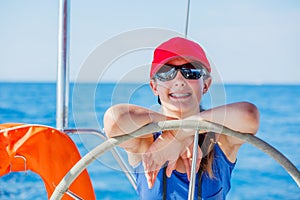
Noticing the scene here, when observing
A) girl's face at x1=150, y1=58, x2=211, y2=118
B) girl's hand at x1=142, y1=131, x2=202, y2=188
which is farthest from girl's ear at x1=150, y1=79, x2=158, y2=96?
girl's hand at x1=142, y1=131, x2=202, y2=188

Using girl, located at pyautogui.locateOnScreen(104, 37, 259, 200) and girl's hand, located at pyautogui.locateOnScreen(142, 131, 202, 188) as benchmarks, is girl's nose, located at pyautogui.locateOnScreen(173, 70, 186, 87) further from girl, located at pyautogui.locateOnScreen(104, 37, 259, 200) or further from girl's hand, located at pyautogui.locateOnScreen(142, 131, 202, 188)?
girl's hand, located at pyautogui.locateOnScreen(142, 131, 202, 188)

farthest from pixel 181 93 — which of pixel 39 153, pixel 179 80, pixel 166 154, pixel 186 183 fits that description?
pixel 39 153

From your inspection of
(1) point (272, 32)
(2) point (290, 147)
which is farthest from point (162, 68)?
(1) point (272, 32)

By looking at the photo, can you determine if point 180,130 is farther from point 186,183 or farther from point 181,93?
point 186,183

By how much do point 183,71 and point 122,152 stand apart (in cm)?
26

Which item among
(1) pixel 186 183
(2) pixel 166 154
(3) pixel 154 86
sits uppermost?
(3) pixel 154 86

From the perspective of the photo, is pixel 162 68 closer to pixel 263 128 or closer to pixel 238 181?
pixel 238 181

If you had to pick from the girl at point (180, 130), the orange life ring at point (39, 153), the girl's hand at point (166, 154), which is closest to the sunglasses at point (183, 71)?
the girl at point (180, 130)

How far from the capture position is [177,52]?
4.07 ft

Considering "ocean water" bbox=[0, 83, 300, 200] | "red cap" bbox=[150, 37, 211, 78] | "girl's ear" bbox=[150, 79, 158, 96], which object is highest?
"red cap" bbox=[150, 37, 211, 78]

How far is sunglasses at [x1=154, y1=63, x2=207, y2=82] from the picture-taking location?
1174 mm

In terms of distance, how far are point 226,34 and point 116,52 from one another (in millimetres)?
12808

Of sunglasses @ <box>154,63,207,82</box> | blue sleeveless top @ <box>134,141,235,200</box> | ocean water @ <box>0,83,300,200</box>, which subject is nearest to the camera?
ocean water @ <box>0,83,300,200</box>

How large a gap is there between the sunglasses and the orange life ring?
420 mm
